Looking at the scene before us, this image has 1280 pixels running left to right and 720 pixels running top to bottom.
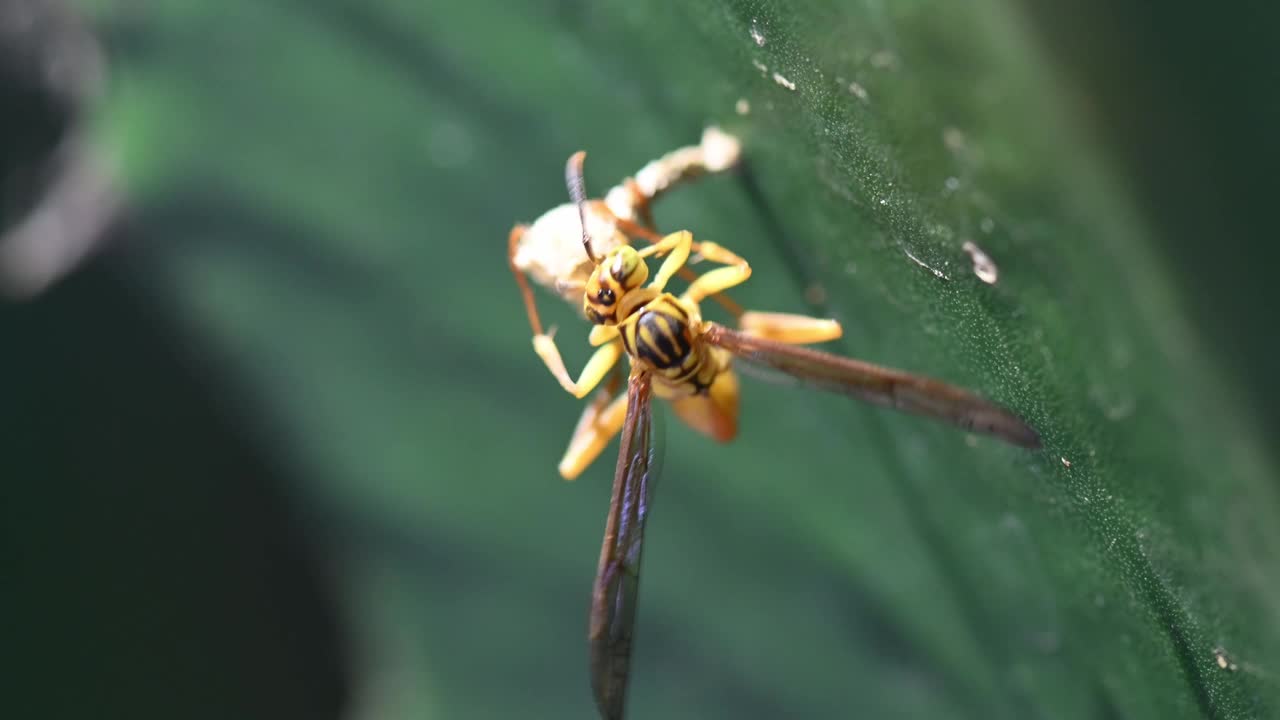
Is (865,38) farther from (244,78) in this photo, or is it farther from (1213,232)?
(244,78)

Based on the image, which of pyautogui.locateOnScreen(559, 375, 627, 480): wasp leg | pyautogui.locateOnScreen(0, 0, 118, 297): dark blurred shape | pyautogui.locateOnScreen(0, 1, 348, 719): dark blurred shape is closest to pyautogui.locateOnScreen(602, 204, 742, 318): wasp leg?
pyautogui.locateOnScreen(559, 375, 627, 480): wasp leg

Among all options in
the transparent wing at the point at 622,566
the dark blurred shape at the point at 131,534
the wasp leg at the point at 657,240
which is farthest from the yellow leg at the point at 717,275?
the dark blurred shape at the point at 131,534

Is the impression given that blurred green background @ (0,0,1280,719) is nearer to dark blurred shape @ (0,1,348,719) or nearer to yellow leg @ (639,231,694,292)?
yellow leg @ (639,231,694,292)

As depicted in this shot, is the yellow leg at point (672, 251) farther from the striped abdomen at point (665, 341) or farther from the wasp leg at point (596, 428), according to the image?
the wasp leg at point (596, 428)

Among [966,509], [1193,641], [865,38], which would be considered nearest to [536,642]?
[966,509]

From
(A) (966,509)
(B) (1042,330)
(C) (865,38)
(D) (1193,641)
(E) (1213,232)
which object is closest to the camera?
(D) (1193,641)
